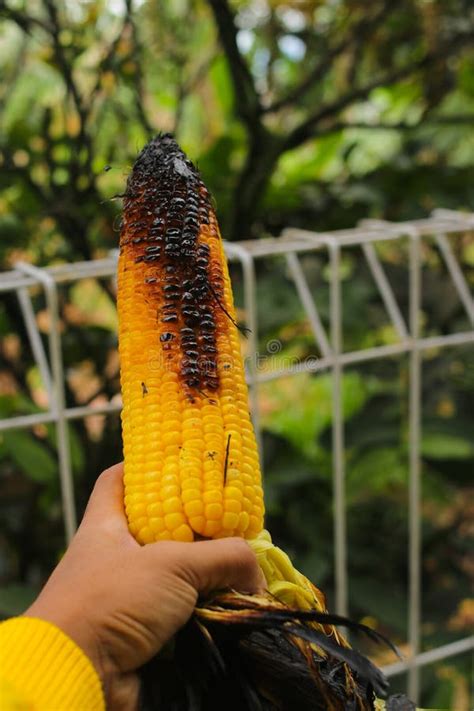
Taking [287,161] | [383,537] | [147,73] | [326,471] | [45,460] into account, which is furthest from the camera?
[287,161]

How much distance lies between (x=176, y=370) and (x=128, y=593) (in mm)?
93

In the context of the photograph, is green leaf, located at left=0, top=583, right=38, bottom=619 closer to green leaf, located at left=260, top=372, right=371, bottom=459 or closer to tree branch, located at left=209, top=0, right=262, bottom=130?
green leaf, located at left=260, top=372, right=371, bottom=459

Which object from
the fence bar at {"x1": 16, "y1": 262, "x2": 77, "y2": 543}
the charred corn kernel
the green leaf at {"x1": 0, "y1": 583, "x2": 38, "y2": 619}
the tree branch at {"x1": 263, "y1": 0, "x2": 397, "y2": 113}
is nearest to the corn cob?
the charred corn kernel

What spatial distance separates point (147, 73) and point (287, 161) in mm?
452

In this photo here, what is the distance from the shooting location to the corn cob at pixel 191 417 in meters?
0.36

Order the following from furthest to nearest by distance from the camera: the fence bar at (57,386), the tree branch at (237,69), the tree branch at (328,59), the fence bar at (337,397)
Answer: the tree branch at (328,59), the tree branch at (237,69), the fence bar at (337,397), the fence bar at (57,386)

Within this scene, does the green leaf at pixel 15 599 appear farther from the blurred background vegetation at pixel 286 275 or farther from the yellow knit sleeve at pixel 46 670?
the yellow knit sleeve at pixel 46 670

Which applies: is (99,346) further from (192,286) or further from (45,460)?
(192,286)

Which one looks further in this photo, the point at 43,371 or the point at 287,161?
the point at 287,161

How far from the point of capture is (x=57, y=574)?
353mm

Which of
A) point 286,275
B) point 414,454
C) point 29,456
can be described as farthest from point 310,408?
point 29,456

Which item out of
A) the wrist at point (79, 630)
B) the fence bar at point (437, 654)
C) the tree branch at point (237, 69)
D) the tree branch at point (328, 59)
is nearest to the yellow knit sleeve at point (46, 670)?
the wrist at point (79, 630)

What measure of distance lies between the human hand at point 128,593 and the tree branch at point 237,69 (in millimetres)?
931

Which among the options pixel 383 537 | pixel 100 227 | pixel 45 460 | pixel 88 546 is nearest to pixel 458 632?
pixel 383 537
